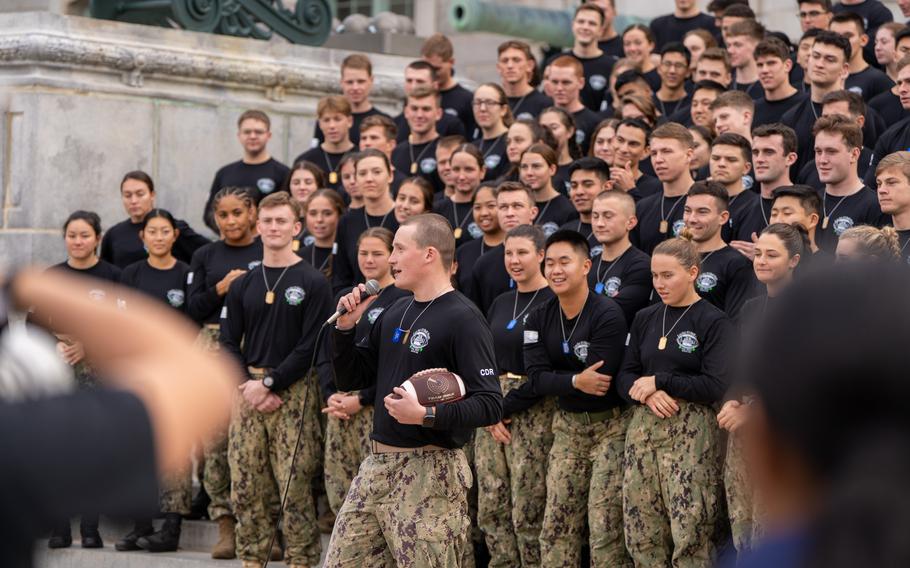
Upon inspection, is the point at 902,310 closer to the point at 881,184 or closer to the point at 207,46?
the point at 881,184

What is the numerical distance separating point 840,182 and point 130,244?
5364 mm

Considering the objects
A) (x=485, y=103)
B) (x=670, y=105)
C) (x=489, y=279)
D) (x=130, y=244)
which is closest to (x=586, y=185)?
(x=489, y=279)

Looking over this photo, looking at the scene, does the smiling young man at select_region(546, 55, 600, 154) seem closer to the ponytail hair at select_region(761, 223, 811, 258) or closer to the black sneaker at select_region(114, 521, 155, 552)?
the ponytail hair at select_region(761, 223, 811, 258)

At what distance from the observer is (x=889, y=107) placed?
1084 centimetres

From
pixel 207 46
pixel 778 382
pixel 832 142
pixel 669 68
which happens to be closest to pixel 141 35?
pixel 207 46

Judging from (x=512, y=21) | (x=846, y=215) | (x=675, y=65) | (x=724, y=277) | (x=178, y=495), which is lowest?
(x=178, y=495)

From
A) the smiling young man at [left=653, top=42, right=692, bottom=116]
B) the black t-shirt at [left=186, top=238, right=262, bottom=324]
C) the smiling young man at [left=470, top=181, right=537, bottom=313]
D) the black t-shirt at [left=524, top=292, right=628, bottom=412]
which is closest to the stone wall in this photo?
the black t-shirt at [left=186, top=238, right=262, bottom=324]

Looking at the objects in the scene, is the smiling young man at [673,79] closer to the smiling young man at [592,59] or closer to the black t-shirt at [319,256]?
the smiling young man at [592,59]

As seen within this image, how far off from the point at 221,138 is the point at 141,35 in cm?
108

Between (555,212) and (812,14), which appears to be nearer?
(555,212)

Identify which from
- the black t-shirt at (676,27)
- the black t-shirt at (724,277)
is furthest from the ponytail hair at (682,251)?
the black t-shirt at (676,27)

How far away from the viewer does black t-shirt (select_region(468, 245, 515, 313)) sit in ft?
32.7

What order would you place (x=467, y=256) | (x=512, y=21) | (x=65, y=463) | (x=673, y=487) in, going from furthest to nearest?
(x=512, y=21) → (x=467, y=256) → (x=673, y=487) → (x=65, y=463)

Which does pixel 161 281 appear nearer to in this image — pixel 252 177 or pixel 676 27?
pixel 252 177
